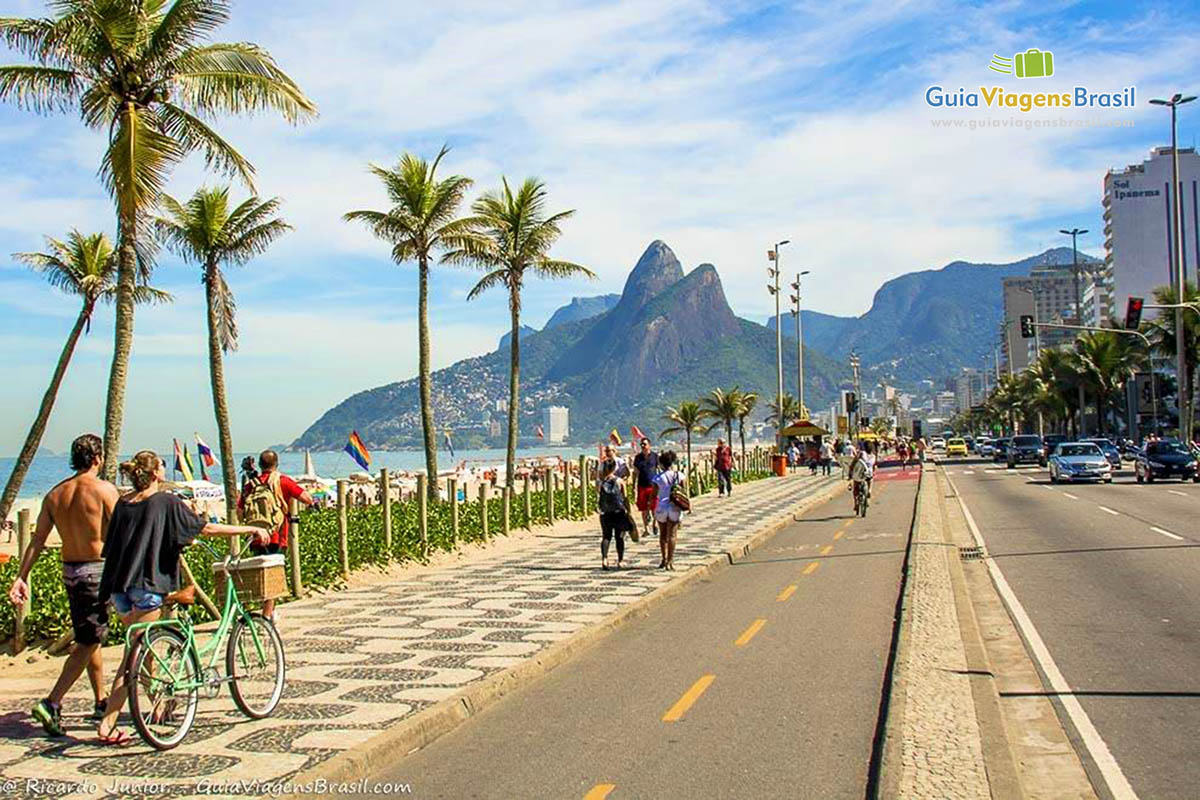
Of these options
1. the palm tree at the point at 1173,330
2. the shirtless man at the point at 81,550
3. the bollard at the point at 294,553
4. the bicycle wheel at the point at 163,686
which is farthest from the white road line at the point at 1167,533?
the palm tree at the point at 1173,330

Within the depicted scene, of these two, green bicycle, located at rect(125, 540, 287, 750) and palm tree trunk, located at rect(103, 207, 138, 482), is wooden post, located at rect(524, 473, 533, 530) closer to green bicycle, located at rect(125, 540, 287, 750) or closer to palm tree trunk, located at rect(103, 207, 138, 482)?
palm tree trunk, located at rect(103, 207, 138, 482)

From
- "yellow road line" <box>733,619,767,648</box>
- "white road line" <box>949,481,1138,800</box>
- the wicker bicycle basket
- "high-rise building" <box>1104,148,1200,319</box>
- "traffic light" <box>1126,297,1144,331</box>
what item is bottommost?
"yellow road line" <box>733,619,767,648</box>

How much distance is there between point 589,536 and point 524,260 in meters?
10.6

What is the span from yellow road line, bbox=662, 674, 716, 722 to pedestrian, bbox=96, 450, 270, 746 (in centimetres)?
336

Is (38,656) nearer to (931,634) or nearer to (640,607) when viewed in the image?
(640,607)

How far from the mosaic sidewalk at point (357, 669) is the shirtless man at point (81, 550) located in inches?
16.4

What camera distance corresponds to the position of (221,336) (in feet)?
91.1

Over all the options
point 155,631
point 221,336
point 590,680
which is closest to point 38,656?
point 155,631

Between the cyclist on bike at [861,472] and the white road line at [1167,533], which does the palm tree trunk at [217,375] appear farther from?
the white road line at [1167,533]

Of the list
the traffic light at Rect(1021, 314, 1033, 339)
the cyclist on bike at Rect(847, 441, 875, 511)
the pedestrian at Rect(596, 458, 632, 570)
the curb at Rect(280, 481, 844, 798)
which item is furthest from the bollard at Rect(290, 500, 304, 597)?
the traffic light at Rect(1021, 314, 1033, 339)

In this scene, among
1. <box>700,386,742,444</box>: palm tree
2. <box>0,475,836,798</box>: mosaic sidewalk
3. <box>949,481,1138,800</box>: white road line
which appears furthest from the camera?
<box>700,386,742,444</box>: palm tree

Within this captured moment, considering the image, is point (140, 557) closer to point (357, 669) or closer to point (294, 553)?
point (357, 669)

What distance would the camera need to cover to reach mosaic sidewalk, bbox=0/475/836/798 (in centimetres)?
652

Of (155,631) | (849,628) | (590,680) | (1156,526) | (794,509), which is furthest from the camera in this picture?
(794,509)
